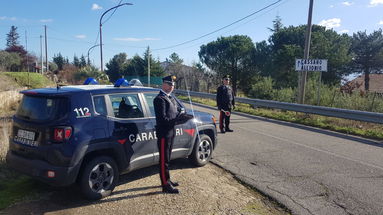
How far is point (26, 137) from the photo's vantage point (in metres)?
4.20

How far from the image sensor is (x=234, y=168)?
6.02 m

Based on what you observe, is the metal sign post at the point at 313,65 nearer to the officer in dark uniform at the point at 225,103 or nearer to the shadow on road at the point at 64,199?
the officer in dark uniform at the point at 225,103

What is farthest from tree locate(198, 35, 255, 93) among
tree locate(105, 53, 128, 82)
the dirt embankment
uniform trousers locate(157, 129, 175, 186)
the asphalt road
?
uniform trousers locate(157, 129, 175, 186)

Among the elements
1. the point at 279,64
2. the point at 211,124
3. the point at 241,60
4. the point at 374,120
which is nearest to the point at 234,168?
the point at 211,124

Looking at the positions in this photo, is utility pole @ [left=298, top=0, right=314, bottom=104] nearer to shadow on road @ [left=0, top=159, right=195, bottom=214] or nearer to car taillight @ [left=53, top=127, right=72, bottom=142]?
shadow on road @ [left=0, top=159, right=195, bottom=214]

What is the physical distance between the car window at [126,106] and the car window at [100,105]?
0.16 metres

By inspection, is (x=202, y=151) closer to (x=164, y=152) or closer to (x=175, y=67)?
(x=164, y=152)

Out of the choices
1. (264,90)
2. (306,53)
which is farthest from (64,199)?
(264,90)

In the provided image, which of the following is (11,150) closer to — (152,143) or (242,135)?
(152,143)

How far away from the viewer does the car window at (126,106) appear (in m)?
4.64

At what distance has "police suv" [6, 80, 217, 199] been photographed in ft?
13.0

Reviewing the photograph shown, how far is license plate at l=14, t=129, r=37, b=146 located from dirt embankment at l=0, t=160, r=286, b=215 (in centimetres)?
84

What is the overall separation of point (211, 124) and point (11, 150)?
352 cm

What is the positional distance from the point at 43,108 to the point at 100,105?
751 mm
